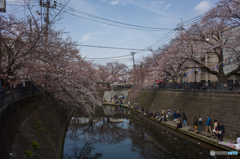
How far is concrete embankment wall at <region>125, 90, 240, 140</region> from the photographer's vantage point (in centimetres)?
1327

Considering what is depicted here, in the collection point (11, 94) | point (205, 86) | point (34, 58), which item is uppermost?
point (34, 58)

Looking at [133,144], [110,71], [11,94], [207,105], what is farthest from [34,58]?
[110,71]

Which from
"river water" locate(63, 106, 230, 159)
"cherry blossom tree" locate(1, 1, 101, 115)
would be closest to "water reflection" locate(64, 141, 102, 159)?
"river water" locate(63, 106, 230, 159)

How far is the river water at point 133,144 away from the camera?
41.7 ft

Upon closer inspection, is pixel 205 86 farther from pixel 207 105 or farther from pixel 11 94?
pixel 11 94

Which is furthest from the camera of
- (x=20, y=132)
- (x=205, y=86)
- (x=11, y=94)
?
(x=205, y=86)

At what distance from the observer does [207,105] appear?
16.5 metres

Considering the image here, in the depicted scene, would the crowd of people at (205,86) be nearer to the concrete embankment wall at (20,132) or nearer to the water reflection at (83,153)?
the water reflection at (83,153)

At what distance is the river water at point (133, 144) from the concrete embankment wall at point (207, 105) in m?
2.55

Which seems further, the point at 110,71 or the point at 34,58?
the point at 110,71

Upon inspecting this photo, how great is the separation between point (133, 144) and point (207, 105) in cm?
824

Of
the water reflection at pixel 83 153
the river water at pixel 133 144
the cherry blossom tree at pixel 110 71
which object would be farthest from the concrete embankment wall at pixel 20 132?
the cherry blossom tree at pixel 110 71

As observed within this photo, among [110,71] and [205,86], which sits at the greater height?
[110,71]

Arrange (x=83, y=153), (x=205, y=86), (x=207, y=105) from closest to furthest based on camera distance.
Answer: (x=83, y=153) < (x=207, y=105) < (x=205, y=86)
